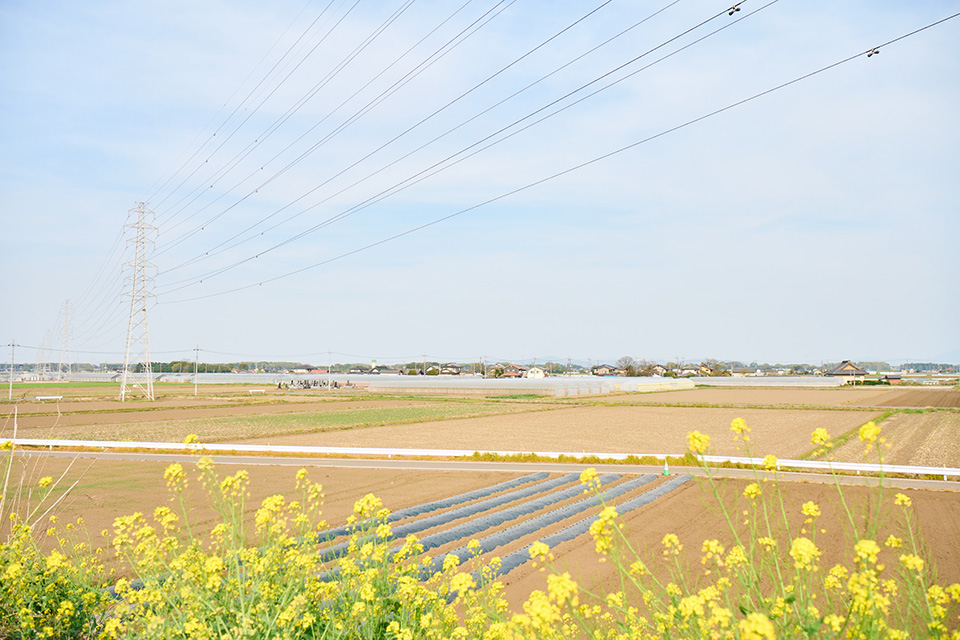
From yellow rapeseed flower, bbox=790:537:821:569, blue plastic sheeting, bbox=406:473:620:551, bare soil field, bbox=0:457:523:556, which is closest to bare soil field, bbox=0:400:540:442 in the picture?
bare soil field, bbox=0:457:523:556

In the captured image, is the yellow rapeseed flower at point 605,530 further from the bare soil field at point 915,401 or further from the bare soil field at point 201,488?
the bare soil field at point 915,401

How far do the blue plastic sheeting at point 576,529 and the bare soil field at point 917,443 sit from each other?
459 cm

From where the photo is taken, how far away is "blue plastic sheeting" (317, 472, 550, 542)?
10.7 meters

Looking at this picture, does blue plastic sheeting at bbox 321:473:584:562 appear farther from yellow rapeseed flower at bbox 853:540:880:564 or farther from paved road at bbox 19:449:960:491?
yellow rapeseed flower at bbox 853:540:880:564

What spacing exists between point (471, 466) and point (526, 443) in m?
6.66

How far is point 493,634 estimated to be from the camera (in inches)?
149

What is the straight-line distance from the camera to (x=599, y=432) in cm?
2962

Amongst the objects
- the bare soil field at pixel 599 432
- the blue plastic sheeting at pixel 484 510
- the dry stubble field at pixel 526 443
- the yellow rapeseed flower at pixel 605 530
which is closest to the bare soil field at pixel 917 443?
the dry stubble field at pixel 526 443

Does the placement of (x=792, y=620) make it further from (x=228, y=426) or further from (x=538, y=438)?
(x=228, y=426)

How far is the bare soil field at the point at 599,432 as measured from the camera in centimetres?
2402

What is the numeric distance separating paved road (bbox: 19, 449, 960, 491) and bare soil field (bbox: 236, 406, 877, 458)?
288 cm

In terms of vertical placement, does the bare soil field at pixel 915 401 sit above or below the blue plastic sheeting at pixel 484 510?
below

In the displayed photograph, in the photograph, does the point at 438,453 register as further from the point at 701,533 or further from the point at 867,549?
the point at 867,549

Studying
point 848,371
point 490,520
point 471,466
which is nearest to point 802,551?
point 490,520
